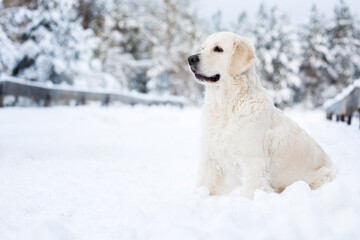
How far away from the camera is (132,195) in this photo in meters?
2.92

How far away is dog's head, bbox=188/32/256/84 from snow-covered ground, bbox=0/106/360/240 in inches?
45.2

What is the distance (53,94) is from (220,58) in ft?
21.1

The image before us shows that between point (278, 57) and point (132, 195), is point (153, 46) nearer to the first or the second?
point (278, 57)

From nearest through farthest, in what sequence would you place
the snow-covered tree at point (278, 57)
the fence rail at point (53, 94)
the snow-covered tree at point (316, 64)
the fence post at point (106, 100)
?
the fence rail at point (53, 94) < the fence post at point (106, 100) < the snow-covered tree at point (278, 57) < the snow-covered tree at point (316, 64)

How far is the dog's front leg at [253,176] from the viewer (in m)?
2.62

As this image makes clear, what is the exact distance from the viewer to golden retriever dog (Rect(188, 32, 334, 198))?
8.78 feet

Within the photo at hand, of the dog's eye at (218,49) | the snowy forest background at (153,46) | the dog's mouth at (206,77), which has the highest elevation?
the snowy forest background at (153,46)

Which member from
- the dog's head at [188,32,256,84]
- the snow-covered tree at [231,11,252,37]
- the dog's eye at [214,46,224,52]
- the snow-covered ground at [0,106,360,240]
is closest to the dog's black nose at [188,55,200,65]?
the dog's head at [188,32,256,84]

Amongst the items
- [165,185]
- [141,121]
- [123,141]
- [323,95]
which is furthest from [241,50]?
[323,95]

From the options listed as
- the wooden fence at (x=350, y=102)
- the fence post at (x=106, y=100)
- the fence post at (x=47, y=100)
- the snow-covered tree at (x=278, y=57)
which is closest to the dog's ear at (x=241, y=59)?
the wooden fence at (x=350, y=102)

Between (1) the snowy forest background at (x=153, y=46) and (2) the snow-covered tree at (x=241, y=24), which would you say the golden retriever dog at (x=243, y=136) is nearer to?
(1) the snowy forest background at (x=153, y=46)

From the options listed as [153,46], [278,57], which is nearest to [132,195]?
[153,46]

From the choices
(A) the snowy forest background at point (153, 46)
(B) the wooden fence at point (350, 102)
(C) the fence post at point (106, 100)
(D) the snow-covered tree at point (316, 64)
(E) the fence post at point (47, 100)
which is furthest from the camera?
(D) the snow-covered tree at point (316, 64)

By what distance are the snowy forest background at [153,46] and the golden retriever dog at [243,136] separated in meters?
9.31
